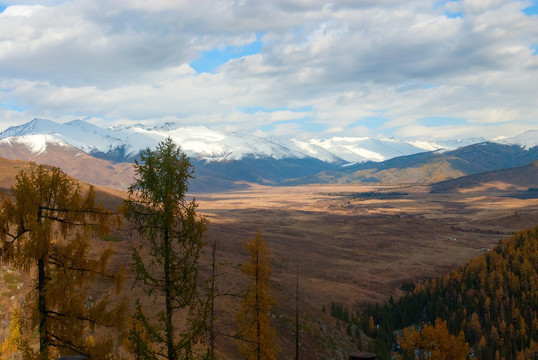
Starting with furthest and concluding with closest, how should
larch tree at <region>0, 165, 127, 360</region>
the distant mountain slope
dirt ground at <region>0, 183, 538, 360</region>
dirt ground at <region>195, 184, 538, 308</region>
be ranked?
dirt ground at <region>195, 184, 538, 308</region> < the distant mountain slope < dirt ground at <region>0, 183, 538, 360</region> < larch tree at <region>0, 165, 127, 360</region>

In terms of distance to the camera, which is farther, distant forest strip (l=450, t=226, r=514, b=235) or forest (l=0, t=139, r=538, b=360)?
distant forest strip (l=450, t=226, r=514, b=235)

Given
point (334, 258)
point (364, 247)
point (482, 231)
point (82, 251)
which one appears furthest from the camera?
point (482, 231)

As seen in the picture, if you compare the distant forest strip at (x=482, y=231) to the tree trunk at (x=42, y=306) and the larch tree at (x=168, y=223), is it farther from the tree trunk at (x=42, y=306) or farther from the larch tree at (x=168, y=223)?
the tree trunk at (x=42, y=306)

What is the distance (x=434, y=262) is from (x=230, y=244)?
55696 millimetres

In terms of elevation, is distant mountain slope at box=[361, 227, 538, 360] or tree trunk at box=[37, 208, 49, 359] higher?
tree trunk at box=[37, 208, 49, 359]

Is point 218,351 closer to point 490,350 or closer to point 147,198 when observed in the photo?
point 147,198

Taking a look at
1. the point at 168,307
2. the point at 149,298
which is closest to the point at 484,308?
the point at 149,298

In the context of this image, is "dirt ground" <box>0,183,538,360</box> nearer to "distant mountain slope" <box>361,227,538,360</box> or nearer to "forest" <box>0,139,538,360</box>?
"forest" <box>0,139,538,360</box>

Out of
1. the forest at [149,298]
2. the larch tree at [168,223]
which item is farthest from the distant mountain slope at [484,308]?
the larch tree at [168,223]

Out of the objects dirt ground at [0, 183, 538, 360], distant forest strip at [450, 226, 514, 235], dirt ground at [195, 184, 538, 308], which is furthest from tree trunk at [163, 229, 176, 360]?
distant forest strip at [450, 226, 514, 235]

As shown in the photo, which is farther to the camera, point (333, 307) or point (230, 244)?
point (230, 244)

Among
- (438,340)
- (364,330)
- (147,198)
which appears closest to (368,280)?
(364,330)

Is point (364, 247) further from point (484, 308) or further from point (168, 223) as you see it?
point (168, 223)

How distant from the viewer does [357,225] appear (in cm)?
17650
